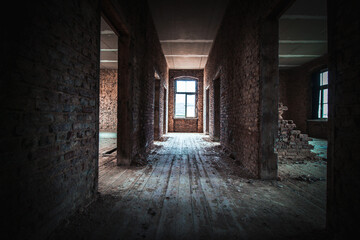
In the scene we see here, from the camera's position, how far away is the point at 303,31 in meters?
5.30

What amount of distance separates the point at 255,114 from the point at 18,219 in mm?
2774

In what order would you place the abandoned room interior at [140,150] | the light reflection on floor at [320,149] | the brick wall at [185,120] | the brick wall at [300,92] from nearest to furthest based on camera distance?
the abandoned room interior at [140,150] < the light reflection on floor at [320,149] < the brick wall at [300,92] < the brick wall at [185,120]

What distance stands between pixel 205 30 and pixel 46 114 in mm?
5548

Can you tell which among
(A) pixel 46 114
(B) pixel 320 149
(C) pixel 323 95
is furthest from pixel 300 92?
(A) pixel 46 114

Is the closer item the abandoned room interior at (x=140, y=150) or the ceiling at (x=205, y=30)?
the abandoned room interior at (x=140, y=150)

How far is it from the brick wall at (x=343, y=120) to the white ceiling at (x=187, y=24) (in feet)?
12.0

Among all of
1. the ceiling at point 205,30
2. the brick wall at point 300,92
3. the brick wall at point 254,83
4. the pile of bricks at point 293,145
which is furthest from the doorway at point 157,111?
the brick wall at point 300,92

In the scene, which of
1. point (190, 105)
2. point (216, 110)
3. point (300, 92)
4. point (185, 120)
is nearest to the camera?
point (216, 110)

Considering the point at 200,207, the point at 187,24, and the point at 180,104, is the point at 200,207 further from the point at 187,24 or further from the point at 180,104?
the point at 180,104

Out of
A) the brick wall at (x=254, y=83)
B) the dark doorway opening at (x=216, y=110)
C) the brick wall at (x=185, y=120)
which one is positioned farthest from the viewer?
the brick wall at (x=185, y=120)

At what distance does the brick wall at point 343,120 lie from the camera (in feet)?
3.76

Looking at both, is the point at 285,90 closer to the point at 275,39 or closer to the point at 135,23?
the point at 275,39

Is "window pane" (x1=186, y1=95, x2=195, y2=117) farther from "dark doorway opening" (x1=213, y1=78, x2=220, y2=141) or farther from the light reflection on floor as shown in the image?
the light reflection on floor

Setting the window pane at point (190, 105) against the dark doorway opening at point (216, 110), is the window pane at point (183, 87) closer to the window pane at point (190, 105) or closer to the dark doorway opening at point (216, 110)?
the window pane at point (190, 105)
